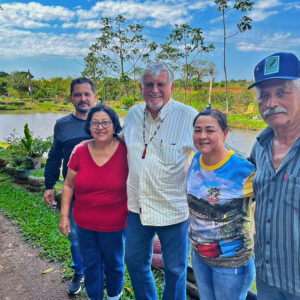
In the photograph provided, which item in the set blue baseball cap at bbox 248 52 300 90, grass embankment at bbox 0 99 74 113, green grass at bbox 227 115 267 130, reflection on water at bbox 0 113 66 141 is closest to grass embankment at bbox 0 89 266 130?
green grass at bbox 227 115 267 130

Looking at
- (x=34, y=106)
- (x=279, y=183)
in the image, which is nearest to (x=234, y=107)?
(x=279, y=183)

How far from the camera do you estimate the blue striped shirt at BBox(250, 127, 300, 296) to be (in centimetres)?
103

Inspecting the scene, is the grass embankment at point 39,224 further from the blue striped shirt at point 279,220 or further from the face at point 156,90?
the face at point 156,90

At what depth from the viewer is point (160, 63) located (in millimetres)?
1608

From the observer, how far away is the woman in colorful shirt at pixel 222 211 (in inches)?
49.3

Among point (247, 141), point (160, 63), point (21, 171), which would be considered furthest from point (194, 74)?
point (160, 63)

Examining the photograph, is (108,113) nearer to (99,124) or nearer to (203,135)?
(99,124)

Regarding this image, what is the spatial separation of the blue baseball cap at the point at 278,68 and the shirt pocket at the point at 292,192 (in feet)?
1.24

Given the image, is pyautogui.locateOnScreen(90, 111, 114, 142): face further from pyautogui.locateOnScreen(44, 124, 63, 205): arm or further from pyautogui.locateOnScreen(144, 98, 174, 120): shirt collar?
pyautogui.locateOnScreen(44, 124, 63, 205): arm

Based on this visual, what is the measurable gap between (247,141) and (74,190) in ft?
35.4

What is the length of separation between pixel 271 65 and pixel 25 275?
2771 mm

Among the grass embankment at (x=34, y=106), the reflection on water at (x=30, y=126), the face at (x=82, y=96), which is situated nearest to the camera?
the face at (x=82, y=96)

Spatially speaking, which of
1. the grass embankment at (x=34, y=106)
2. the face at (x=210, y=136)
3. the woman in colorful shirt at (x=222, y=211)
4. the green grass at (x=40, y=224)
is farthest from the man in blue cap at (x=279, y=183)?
the grass embankment at (x=34, y=106)

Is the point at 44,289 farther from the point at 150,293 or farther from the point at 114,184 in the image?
the point at 114,184
